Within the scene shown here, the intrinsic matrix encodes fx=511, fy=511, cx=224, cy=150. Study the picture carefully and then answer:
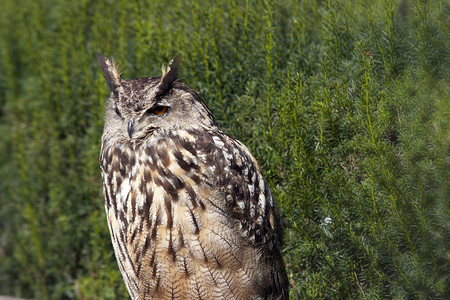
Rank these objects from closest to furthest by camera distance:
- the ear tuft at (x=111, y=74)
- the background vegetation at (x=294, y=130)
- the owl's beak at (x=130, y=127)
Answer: the background vegetation at (x=294, y=130), the owl's beak at (x=130, y=127), the ear tuft at (x=111, y=74)

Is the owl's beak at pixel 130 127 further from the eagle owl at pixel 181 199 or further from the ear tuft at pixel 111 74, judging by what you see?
the ear tuft at pixel 111 74

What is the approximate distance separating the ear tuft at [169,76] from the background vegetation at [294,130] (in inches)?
20.2

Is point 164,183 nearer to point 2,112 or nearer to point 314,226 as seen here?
point 314,226

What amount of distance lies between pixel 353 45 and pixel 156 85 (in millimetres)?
907

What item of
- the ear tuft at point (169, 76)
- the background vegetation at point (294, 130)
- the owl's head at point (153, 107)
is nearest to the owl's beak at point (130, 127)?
the owl's head at point (153, 107)

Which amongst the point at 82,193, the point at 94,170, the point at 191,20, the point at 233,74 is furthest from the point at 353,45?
the point at 82,193

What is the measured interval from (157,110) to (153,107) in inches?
1.2

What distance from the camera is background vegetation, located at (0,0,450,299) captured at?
193cm

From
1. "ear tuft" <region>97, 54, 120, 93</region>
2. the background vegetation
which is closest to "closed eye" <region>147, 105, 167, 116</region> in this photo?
"ear tuft" <region>97, 54, 120, 93</region>

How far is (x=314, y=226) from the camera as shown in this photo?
7.43 feet

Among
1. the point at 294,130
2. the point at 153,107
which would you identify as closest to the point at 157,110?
the point at 153,107

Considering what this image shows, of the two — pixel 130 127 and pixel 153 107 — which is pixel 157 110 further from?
pixel 130 127

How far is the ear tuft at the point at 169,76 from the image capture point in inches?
81.4

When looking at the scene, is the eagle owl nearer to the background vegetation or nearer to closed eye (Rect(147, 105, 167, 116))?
closed eye (Rect(147, 105, 167, 116))
